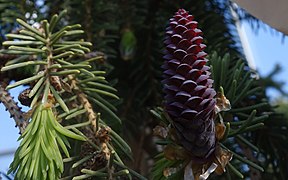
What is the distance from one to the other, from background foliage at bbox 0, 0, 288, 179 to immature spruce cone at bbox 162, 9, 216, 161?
69mm

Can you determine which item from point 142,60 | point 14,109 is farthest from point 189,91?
point 142,60

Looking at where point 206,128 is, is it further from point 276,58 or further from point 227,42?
point 276,58

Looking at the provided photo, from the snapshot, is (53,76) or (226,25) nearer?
(53,76)

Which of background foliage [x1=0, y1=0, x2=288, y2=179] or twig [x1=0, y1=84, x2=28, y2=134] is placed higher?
twig [x1=0, y1=84, x2=28, y2=134]

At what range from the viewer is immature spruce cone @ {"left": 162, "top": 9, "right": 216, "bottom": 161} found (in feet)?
0.88

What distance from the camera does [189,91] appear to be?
0.27 metres

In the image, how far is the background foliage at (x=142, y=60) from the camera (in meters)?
0.38

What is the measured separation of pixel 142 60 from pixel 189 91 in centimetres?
22

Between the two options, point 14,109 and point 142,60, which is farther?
point 142,60

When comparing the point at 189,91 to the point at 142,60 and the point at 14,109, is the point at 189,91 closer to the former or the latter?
the point at 14,109

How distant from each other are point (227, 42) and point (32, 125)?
22cm

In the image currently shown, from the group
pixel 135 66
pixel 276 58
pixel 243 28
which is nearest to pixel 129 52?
pixel 135 66

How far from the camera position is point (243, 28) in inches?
22.0

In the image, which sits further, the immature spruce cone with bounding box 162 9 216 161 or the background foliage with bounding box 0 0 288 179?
the background foliage with bounding box 0 0 288 179
